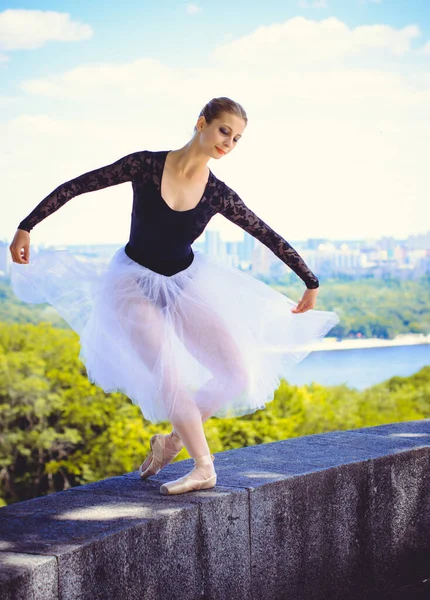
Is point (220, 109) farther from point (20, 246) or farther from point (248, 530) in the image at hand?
point (248, 530)

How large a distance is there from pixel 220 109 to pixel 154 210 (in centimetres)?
41

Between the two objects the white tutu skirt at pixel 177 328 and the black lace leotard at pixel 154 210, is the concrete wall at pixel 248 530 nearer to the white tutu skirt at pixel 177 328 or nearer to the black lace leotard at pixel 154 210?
the white tutu skirt at pixel 177 328

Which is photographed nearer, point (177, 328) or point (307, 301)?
point (177, 328)

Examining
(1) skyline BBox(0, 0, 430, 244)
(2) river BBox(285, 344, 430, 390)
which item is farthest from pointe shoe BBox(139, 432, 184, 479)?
(1) skyline BBox(0, 0, 430, 244)

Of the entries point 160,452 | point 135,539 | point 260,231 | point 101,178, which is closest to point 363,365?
point 260,231

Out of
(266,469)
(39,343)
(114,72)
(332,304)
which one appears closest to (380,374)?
(332,304)

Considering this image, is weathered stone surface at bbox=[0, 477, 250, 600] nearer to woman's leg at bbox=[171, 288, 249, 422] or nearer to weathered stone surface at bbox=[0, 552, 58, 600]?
weathered stone surface at bbox=[0, 552, 58, 600]

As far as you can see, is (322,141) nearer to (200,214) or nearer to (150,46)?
(150,46)

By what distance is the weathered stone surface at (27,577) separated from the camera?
2.04 meters

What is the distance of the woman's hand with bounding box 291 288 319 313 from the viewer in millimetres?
3215

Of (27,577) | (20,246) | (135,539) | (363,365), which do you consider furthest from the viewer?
(363,365)

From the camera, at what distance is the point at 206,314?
2990 mm

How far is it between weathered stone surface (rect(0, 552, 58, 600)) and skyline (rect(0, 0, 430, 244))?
3172 centimetres

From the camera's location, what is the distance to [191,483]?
2.85 metres
